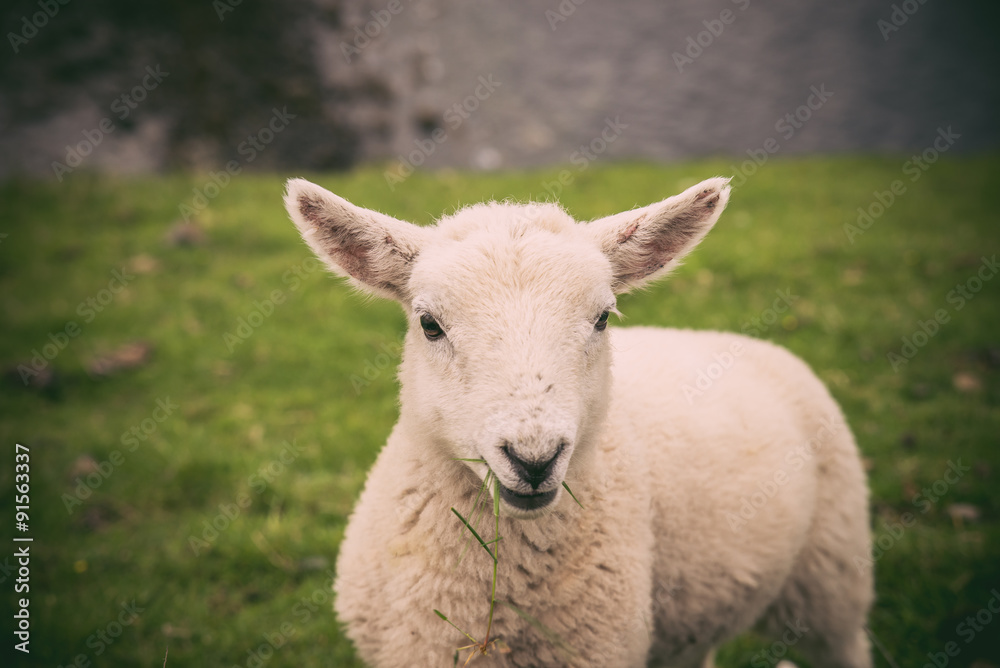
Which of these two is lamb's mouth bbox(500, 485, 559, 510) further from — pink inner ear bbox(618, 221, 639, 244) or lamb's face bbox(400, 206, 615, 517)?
pink inner ear bbox(618, 221, 639, 244)

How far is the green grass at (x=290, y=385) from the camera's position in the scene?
375 cm

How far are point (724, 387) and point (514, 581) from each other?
157 centimetres

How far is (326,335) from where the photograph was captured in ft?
21.0

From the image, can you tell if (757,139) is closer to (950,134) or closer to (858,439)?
(950,134)

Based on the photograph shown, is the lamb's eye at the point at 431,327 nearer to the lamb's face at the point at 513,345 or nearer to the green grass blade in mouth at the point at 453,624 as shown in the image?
the lamb's face at the point at 513,345

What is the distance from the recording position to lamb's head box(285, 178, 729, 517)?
1.95 m

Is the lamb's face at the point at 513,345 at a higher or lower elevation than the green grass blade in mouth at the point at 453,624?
higher

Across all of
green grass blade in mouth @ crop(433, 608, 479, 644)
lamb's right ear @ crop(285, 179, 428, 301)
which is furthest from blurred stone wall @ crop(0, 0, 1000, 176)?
green grass blade in mouth @ crop(433, 608, 479, 644)

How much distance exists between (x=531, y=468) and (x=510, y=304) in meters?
0.58

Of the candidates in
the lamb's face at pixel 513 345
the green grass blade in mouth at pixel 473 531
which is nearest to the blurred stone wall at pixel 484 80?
the lamb's face at pixel 513 345

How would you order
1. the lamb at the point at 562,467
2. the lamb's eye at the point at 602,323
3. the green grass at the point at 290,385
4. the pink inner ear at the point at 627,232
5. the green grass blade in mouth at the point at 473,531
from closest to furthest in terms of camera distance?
1. the lamb at the point at 562,467
2. the green grass blade in mouth at the point at 473,531
3. the lamb's eye at the point at 602,323
4. the pink inner ear at the point at 627,232
5. the green grass at the point at 290,385

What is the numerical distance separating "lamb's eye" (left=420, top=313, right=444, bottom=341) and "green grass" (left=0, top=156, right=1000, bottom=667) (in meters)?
2.27

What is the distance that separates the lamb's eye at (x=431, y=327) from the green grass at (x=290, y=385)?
2.27 metres

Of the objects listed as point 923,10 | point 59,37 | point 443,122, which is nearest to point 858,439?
point 443,122
